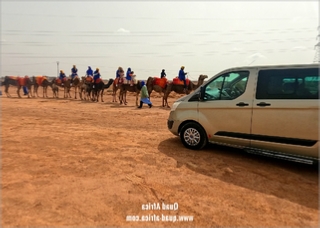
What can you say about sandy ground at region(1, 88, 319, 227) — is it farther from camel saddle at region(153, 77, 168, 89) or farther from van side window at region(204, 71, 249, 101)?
camel saddle at region(153, 77, 168, 89)

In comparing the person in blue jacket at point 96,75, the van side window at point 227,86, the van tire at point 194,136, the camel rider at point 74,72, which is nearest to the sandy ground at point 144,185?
the van tire at point 194,136

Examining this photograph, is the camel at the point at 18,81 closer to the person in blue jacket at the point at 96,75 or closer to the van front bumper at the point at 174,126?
Result: the person in blue jacket at the point at 96,75

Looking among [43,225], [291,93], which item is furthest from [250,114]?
[43,225]

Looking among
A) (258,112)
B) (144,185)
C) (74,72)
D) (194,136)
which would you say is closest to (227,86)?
(258,112)

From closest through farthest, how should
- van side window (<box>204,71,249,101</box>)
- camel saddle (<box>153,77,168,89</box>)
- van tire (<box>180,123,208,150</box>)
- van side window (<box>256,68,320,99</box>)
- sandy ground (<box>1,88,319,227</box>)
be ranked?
1. sandy ground (<box>1,88,319,227</box>)
2. van side window (<box>256,68,320,99</box>)
3. van side window (<box>204,71,249,101</box>)
4. van tire (<box>180,123,208,150</box>)
5. camel saddle (<box>153,77,168,89</box>)

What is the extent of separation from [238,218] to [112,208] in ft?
5.89

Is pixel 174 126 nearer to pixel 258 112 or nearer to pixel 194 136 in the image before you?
pixel 194 136

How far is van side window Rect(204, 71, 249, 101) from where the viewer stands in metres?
5.25

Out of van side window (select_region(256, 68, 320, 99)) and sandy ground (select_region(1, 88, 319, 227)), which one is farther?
van side window (select_region(256, 68, 320, 99))

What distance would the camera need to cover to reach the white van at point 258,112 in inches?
174

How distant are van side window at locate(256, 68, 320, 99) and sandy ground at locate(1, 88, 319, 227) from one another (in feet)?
4.96

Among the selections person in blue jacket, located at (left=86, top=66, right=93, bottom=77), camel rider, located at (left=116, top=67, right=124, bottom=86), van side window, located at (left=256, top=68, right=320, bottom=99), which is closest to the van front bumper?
van side window, located at (left=256, top=68, right=320, bottom=99)

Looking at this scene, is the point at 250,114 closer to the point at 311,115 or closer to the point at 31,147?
the point at 311,115

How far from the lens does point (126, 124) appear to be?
909cm
